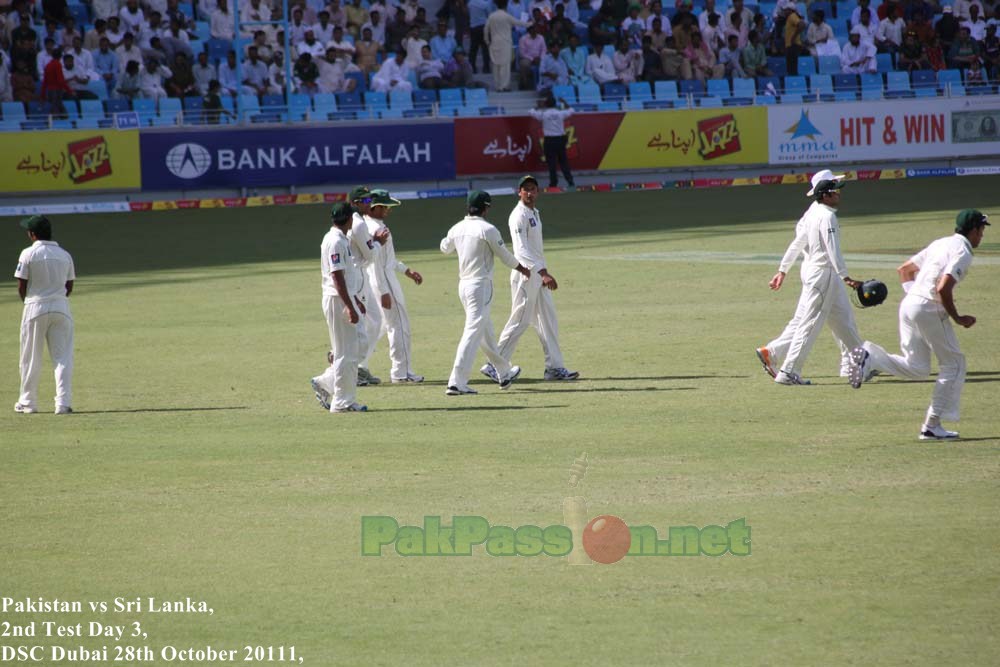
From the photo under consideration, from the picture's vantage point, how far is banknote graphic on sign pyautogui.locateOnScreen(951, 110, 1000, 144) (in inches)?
1384

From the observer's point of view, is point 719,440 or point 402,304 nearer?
point 719,440

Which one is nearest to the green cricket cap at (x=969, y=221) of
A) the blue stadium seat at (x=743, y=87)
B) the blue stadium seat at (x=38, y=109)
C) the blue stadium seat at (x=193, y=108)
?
the blue stadium seat at (x=193, y=108)

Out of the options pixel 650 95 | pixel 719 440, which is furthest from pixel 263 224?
pixel 719 440

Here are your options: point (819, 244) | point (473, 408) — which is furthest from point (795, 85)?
point (473, 408)

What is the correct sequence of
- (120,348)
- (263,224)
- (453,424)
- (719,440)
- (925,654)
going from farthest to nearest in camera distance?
(263,224), (120,348), (453,424), (719,440), (925,654)

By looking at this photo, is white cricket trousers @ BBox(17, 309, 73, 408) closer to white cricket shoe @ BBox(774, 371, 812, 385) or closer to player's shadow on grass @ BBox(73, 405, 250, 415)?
player's shadow on grass @ BBox(73, 405, 250, 415)

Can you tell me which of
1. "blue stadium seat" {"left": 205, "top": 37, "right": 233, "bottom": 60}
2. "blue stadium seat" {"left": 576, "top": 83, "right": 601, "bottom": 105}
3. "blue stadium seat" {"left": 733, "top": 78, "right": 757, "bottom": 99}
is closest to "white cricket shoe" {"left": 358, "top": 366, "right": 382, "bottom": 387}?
"blue stadium seat" {"left": 205, "top": 37, "right": 233, "bottom": 60}

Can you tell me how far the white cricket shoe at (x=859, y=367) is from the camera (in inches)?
473

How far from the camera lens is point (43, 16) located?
31.2 m

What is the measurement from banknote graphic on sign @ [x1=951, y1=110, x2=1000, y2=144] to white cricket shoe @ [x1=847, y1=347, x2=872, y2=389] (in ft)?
81.4

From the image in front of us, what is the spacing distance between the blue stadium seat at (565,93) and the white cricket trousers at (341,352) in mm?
21989

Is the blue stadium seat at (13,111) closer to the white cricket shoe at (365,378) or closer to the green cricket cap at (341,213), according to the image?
the white cricket shoe at (365,378)

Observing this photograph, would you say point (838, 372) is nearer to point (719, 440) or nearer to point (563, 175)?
point (719, 440)

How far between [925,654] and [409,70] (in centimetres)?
2799
